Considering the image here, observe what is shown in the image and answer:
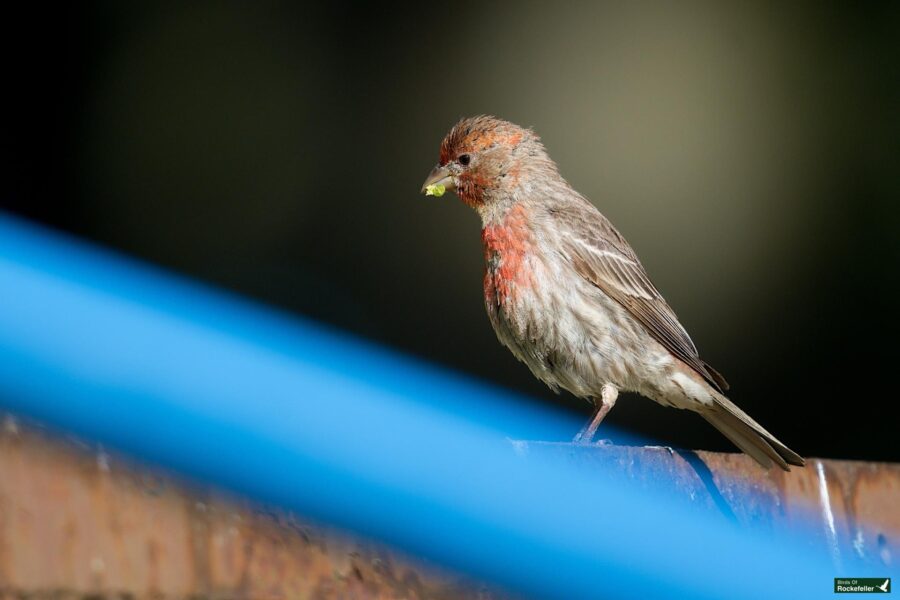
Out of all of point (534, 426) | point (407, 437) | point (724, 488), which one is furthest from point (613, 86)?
point (407, 437)

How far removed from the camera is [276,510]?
4.16 ft

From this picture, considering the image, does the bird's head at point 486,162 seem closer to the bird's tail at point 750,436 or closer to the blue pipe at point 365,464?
the bird's tail at point 750,436

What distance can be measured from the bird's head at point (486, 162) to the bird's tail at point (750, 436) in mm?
962

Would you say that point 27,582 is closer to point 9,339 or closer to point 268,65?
point 9,339

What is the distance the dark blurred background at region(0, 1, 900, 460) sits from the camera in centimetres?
602

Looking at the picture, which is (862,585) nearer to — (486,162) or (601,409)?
(601,409)

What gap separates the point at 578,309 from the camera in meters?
3.66

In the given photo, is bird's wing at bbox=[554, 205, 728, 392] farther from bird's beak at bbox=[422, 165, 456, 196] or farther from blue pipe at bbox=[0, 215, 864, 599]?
blue pipe at bbox=[0, 215, 864, 599]

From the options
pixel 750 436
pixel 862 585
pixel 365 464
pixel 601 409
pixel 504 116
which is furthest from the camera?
pixel 504 116

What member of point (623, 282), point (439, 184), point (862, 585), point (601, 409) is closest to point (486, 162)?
point (439, 184)

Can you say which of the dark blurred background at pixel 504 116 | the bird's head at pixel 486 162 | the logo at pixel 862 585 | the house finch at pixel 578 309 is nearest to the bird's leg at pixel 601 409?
the house finch at pixel 578 309

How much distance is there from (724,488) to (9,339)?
1392 millimetres

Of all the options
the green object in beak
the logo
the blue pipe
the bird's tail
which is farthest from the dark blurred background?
the blue pipe

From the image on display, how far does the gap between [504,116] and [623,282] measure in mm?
2758
